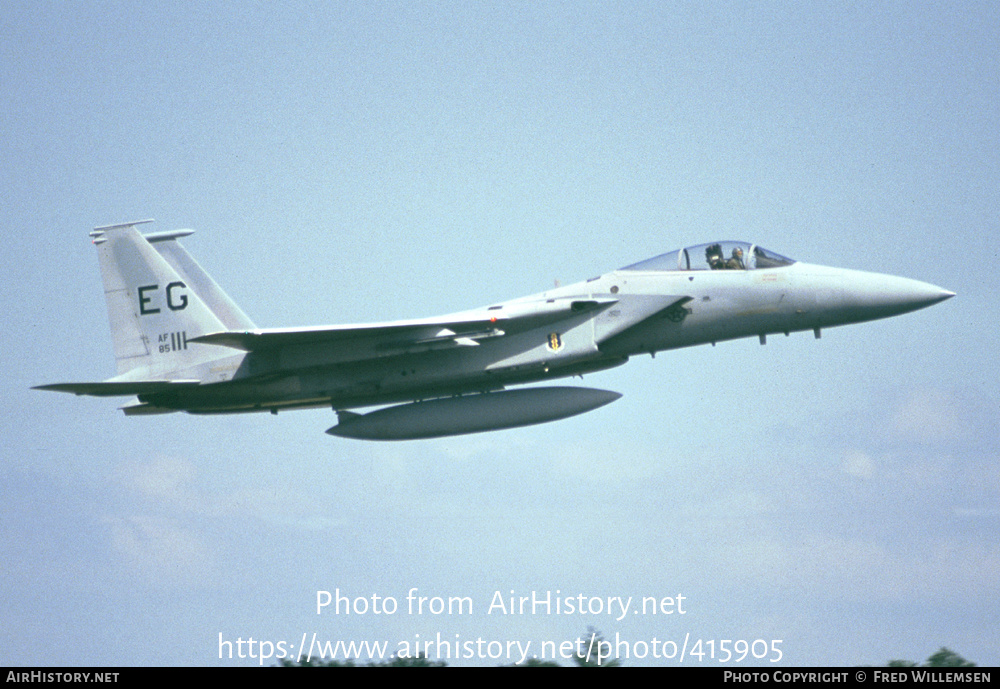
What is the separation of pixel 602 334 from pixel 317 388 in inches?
202

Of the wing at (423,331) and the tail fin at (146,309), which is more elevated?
the tail fin at (146,309)

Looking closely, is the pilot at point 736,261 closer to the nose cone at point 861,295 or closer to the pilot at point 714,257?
the pilot at point 714,257

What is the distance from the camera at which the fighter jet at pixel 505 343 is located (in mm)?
21078

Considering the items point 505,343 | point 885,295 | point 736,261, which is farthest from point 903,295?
point 505,343

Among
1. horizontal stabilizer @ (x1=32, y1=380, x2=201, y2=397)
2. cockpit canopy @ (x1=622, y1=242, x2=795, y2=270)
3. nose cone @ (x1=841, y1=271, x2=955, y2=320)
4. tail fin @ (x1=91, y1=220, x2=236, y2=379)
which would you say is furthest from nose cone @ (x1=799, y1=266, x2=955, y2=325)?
horizontal stabilizer @ (x1=32, y1=380, x2=201, y2=397)

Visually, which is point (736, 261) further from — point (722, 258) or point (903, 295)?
point (903, 295)

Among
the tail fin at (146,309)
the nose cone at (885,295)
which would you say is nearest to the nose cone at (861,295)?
the nose cone at (885,295)

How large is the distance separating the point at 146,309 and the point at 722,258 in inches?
411

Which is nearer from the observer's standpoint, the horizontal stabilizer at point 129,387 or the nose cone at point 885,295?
the nose cone at point 885,295

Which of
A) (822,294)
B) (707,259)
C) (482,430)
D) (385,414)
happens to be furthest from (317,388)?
(822,294)

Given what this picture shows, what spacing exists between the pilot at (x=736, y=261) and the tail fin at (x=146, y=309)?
9.29 meters

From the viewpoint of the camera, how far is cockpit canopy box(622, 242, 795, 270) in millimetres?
21359

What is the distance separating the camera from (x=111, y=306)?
22844 millimetres
